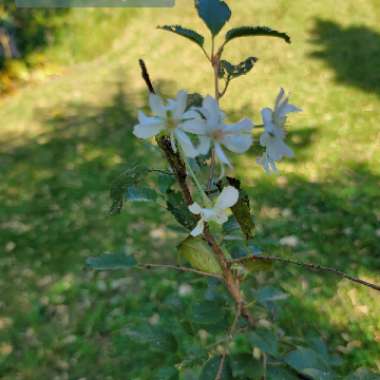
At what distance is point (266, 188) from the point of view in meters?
3.65

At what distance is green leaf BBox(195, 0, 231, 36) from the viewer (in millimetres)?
1112

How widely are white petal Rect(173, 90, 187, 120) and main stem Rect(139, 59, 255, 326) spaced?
0.09 m

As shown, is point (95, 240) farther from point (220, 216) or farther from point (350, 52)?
point (350, 52)

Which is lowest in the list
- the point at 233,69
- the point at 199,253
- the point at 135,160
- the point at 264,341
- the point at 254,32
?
the point at 135,160

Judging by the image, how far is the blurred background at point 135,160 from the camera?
2650mm

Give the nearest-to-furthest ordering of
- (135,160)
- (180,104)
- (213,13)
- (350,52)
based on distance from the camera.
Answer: (180,104) < (213,13) < (135,160) < (350,52)

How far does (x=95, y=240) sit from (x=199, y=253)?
7.61 feet

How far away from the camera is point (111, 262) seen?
1.36 m

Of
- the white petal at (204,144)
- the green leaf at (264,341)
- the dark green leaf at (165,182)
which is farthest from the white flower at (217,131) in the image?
the green leaf at (264,341)

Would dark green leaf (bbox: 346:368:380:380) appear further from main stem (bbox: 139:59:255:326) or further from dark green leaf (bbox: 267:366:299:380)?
main stem (bbox: 139:59:255:326)

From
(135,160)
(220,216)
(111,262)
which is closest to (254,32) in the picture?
(220,216)

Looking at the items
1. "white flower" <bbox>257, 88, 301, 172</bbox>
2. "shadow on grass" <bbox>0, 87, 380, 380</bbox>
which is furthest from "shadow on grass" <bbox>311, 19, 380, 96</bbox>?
"white flower" <bbox>257, 88, 301, 172</bbox>

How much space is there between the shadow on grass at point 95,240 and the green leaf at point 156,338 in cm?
77

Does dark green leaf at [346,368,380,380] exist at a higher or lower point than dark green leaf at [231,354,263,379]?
higher
